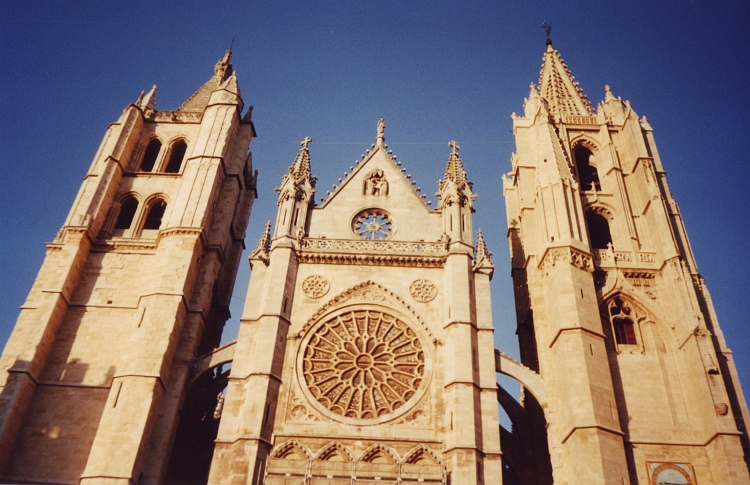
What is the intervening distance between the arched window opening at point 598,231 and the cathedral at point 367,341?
0.30 ft

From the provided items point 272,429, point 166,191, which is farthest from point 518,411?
point 166,191

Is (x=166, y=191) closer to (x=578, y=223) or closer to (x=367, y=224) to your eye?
(x=367, y=224)

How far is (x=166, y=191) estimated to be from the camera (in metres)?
24.3

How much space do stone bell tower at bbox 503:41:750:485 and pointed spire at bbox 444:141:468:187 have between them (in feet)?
8.86

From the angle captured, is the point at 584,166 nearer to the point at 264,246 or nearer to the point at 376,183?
the point at 376,183

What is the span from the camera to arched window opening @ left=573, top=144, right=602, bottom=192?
88.5 ft

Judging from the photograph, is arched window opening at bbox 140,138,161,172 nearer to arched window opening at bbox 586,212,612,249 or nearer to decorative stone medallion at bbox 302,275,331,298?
decorative stone medallion at bbox 302,275,331,298

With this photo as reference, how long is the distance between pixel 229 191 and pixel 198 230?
3549 mm

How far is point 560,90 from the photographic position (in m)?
31.3

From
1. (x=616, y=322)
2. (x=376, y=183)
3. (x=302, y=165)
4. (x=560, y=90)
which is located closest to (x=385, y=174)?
(x=376, y=183)

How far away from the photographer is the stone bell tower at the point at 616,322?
16656 mm

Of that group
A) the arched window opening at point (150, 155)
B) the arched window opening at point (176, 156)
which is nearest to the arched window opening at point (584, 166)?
the arched window opening at point (176, 156)

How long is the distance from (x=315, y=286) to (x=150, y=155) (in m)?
10.7

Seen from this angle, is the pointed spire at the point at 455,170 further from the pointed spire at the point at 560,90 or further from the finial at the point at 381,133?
the pointed spire at the point at 560,90
